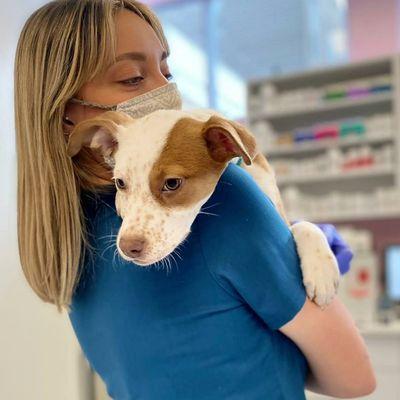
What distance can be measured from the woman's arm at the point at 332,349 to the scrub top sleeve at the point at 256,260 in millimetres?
34

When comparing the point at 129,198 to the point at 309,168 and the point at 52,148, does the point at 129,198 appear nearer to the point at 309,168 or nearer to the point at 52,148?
the point at 52,148

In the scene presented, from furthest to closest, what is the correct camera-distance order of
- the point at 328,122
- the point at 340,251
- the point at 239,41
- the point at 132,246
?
the point at 239,41
the point at 328,122
the point at 340,251
the point at 132,246

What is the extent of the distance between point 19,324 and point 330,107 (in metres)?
2.57

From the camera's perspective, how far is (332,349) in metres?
0.81

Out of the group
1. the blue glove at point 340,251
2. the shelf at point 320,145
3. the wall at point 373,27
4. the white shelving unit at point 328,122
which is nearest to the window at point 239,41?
the wall at point 373,27

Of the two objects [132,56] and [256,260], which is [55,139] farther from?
[256,260]

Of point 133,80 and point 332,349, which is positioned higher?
point 133,80

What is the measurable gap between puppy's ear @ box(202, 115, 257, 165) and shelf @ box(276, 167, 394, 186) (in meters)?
2.78

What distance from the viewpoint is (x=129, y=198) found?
786 millimetres

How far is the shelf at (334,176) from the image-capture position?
11.0 feet

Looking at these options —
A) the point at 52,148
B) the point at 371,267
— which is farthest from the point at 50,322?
the point at 371,267

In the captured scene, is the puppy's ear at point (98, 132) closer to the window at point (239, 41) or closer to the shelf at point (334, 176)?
the shelf at point (334, 176)

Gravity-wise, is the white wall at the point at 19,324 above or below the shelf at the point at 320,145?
above

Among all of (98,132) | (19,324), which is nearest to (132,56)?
(98,132)
